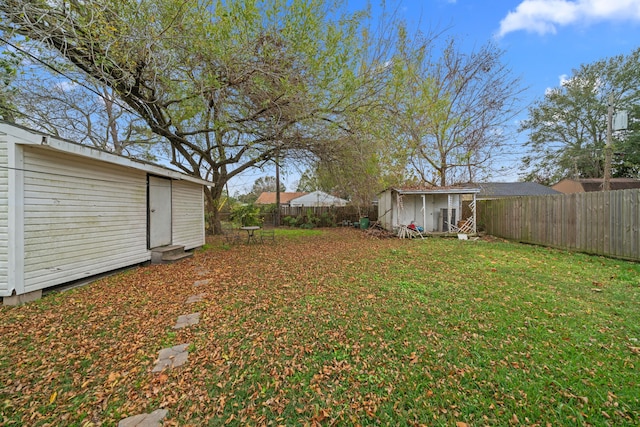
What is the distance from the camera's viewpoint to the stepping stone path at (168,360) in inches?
66.6

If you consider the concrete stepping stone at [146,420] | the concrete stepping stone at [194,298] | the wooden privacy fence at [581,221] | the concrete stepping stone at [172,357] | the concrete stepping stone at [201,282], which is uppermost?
the wooden privacy fence at [581,221]

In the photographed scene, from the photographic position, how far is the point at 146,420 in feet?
5.60

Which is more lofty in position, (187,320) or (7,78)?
(7,78)

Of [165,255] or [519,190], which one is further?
[519,190]

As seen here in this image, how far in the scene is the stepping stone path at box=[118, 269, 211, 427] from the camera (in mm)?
1690

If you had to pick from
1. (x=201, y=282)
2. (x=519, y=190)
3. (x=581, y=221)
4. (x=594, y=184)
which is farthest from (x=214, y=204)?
(x=594, y=184)

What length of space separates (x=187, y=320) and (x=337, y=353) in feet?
6.40

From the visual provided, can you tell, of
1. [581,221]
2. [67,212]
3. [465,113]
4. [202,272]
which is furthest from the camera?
[465,113]

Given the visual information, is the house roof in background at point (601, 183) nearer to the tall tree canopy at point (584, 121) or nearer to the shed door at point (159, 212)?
the tall tree canopy at point (584, 121)

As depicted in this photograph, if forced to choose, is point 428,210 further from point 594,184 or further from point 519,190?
point 594,184

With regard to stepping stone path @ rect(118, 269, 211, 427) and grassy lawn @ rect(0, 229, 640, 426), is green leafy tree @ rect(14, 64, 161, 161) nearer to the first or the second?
grassy lawn @ rect(0, 229, 640, 426)

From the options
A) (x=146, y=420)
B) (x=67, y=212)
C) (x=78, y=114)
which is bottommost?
(x=146, y=420)

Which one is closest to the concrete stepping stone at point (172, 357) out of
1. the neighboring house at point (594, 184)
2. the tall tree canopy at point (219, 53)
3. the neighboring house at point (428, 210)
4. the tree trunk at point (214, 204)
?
the tall tree canopy at point (219, 53)

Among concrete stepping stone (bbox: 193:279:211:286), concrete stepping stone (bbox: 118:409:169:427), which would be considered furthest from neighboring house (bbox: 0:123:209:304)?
concrete stepping stone (bbox: 118:409:169:427)
